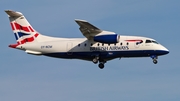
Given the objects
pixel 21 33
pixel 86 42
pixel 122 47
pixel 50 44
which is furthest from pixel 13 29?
pixel 122 47

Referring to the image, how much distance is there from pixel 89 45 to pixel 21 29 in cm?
772

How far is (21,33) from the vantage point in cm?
4622

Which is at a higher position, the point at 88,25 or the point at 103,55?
the point at 88,25

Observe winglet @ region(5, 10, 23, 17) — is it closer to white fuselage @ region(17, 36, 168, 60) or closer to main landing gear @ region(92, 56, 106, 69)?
white fuselage @ region(17, 36, 168, 60)

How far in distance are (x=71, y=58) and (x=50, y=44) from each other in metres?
2.43

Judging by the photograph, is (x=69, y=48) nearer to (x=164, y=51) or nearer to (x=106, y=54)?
(x=106, y=54)

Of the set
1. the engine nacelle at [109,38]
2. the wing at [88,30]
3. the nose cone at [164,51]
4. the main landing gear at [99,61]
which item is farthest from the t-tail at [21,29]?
the nose cone at [164,51]

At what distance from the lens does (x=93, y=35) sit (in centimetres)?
4209

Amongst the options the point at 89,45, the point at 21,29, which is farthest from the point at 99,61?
the point at 21,29

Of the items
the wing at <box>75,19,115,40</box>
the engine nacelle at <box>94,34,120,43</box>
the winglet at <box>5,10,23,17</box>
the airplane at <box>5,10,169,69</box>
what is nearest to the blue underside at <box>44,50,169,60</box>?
the airplane at <box>5,10,169,69</box>

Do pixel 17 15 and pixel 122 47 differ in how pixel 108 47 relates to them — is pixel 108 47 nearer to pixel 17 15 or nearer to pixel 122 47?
pixel 122 47

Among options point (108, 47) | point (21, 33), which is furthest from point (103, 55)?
point (21, 33)

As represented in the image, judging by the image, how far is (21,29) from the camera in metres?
46.4

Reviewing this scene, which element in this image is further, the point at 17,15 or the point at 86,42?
the point at 17,15
